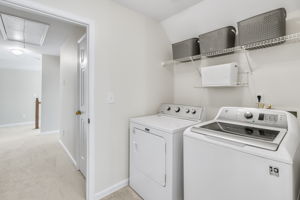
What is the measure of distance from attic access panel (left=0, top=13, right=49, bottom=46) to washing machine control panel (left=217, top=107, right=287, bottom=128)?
2932mm

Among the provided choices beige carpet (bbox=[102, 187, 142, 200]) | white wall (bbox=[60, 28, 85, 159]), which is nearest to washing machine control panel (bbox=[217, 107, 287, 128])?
beige carpet (bbox=[102, 187, 142, 200])

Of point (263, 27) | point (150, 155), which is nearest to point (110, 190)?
point (150, 155)

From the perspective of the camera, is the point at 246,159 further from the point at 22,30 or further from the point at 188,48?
the point at 22,30

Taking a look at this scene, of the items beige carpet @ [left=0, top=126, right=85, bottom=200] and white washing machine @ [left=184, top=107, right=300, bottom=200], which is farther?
beige carpet @ [left=0, top=126, right=85, bottom=200]

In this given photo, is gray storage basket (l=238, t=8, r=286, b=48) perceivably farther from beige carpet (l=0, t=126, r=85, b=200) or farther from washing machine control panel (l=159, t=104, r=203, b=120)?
beige carpet (l=0, t=126, r=85, b=200)

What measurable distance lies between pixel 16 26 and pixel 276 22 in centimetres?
344

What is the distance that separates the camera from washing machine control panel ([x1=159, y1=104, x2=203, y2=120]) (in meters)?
1.72

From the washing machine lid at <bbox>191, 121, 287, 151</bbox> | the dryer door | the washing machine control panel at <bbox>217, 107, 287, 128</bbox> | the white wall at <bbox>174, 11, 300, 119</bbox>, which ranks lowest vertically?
the dryer door

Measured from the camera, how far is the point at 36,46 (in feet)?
11.0

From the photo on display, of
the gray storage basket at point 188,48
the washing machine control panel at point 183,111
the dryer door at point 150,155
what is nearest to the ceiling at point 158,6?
the gray storage basket at point 188,48

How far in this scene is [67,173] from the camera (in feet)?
7.35

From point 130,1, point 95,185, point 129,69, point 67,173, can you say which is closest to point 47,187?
point 67,173

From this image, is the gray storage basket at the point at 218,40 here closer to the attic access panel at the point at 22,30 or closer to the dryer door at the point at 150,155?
the dryer door at the point at 150,155

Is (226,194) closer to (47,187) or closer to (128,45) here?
(128,45)
